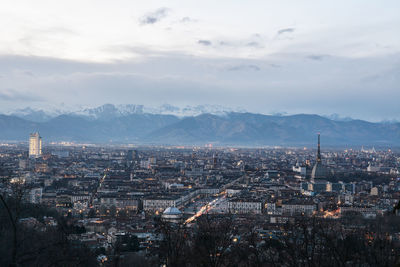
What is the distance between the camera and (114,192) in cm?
6838

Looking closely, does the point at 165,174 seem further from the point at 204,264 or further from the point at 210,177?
the point at 204,264

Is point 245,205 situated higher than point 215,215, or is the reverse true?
point 215,215

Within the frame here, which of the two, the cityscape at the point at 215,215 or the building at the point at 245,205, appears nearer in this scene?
the cityscape at the point at 215,215

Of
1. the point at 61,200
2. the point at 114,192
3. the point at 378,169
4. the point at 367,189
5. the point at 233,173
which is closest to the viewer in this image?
the point at 61,200

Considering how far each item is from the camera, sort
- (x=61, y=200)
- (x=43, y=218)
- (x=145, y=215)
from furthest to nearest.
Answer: (x=61, y=200) → (x=145, y=215) → (x=43, y=218)

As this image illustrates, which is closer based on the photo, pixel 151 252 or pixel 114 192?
pixel 151 252

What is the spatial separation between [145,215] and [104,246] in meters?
18.4

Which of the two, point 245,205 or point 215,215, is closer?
point 215,215

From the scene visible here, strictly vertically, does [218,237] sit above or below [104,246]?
above

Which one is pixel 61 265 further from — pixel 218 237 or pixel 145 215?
pixel 145 215

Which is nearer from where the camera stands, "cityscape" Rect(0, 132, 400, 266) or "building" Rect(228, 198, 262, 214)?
"cityscape" Rect(0, 132, 400, 266)

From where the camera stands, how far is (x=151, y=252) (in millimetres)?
28938

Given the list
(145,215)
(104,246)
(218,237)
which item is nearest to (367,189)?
(145,215)

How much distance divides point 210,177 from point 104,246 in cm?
6420
